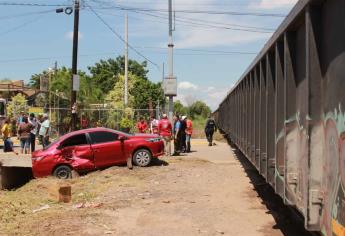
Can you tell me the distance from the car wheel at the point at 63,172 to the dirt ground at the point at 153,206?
449 mm

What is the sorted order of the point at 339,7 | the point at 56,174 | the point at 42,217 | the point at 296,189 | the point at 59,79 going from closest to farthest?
the point at 339,7 < the point at 296,189 < the point at 42,217 < the point at 56,174 < the point at 59,79

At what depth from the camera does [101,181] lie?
48.4 feet

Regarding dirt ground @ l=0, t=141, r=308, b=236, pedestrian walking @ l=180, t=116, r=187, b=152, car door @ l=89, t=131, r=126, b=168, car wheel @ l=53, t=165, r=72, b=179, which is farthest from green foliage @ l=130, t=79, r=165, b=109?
dirt ground @ l=0, t=141, r=308, b=236

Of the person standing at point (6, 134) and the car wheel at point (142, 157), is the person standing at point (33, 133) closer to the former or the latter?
the person standing at point (6, 134)

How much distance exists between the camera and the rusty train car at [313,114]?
4.50m

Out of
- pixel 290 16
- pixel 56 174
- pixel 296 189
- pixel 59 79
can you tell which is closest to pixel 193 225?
pixel 296 189

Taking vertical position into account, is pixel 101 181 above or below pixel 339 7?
below

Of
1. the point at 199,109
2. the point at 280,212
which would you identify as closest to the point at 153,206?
the point at 280,212

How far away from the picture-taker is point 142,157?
→ 17172 millimetres

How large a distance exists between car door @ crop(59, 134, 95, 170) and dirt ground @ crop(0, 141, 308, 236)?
55cm

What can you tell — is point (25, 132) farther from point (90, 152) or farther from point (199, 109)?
point (199, 109)

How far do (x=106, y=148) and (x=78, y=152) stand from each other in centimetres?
84

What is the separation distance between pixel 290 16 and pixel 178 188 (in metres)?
7.81

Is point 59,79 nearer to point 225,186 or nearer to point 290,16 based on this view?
point 225,186
